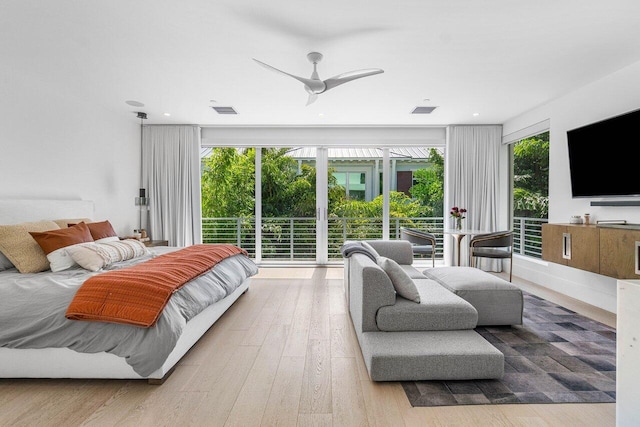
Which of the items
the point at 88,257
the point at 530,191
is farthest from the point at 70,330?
the point at 530,191

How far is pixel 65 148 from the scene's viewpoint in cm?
400

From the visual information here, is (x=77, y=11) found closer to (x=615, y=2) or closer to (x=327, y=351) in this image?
(x=327, y=351)

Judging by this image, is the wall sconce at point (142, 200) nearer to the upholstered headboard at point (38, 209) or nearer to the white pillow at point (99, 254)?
the upholstered headboard at point (38, 209)

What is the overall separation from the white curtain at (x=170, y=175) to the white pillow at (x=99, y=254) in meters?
2.35

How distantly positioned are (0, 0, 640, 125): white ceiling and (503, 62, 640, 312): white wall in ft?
0.53

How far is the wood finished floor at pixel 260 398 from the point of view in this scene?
1.75 m

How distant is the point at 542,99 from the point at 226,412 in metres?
4.96

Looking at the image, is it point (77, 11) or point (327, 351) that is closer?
point (77, 11)

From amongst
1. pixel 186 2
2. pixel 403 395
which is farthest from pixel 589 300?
pixel 186 2

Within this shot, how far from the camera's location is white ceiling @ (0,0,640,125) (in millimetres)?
2359

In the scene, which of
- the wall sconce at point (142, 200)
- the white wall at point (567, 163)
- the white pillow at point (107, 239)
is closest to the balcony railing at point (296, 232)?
the wall sconce at point (142, 200)

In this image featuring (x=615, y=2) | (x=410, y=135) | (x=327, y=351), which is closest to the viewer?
(x=615, y=2)

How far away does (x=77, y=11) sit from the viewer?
2.37 metres

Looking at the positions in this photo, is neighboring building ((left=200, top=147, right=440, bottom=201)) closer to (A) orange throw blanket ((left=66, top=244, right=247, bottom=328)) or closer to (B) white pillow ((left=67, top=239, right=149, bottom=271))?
(B) white pillow ((left=67, top=239, right=149, bottom=271))
